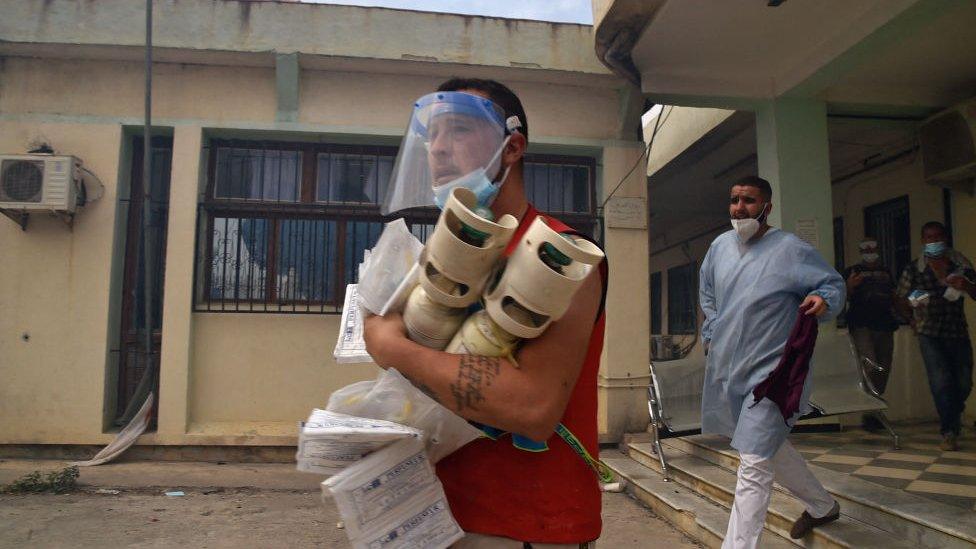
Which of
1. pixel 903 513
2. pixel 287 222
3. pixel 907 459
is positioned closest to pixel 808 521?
pixel 903 513

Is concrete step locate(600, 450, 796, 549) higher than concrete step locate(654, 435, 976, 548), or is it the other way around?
concrete step locate(654, 435, 976, 548)

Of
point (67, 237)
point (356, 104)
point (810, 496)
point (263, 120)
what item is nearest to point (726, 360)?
point (810, 496)

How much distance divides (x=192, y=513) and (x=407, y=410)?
13.4ft

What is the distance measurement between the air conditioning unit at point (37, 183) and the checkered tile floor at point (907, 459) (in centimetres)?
664

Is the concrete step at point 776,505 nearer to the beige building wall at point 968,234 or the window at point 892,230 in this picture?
the beige building wall at point 968,234

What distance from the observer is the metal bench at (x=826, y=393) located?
16.1ft

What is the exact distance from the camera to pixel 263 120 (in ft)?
20.9

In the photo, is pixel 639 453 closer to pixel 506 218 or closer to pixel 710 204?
pixel 506 218

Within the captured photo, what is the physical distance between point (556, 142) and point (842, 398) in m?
Answer: 3.50

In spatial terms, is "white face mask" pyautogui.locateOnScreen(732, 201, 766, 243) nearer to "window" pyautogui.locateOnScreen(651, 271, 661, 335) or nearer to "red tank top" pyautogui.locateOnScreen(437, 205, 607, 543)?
"red tank top" pyautogui.locateOnScreen(437, 205, 607, 543)

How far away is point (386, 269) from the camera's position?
127cm

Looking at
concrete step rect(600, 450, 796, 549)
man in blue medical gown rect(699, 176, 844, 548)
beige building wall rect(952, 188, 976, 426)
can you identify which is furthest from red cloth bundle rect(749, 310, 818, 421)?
beige building wall rect(952, 188, 976, 426)

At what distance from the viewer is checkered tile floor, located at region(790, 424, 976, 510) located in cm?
369

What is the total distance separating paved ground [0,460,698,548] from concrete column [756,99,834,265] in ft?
9.28
